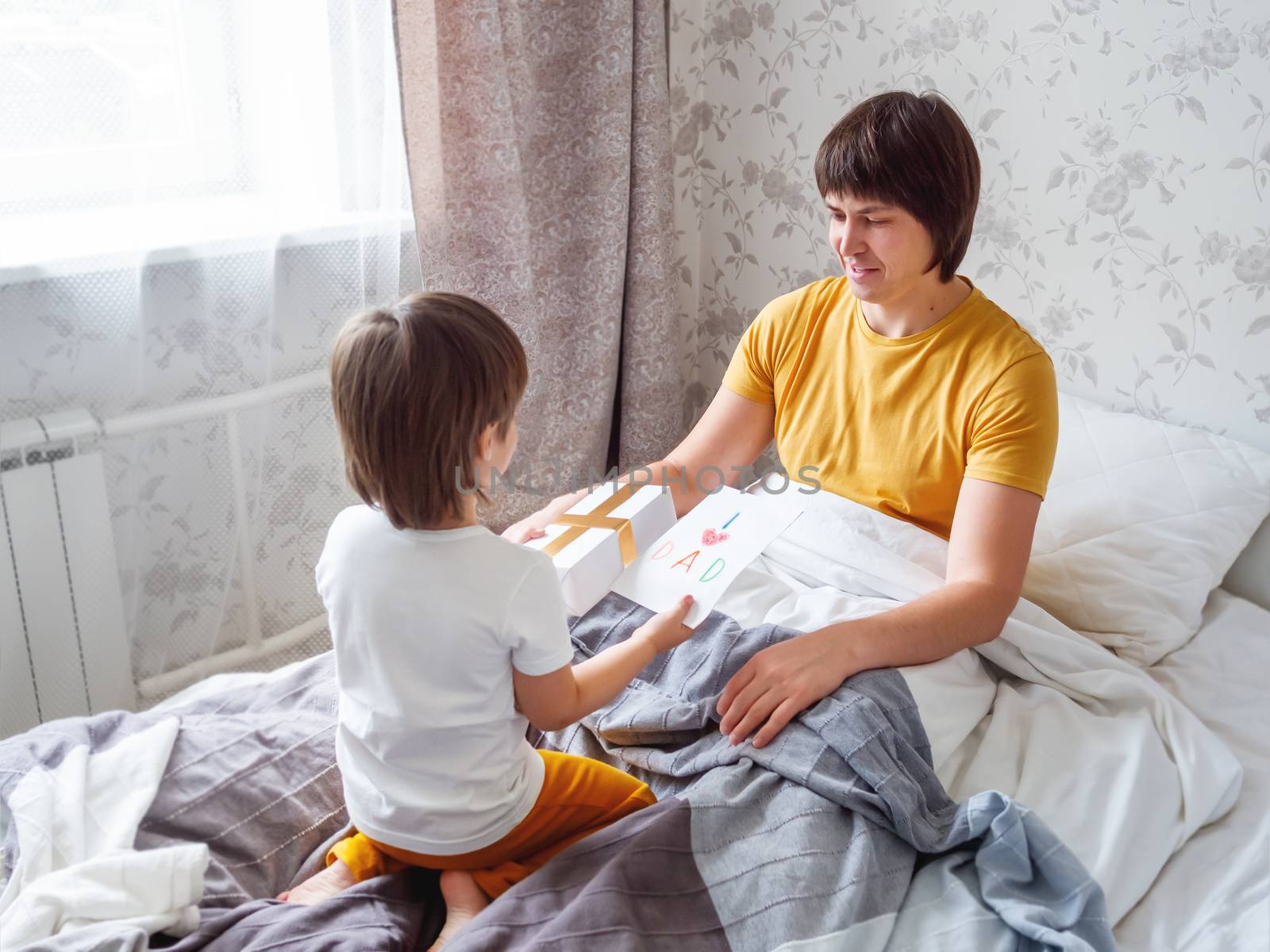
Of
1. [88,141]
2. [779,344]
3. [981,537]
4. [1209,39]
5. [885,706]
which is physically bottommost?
[885,706]

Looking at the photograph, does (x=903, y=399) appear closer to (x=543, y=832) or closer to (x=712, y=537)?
(x=712, y=537)

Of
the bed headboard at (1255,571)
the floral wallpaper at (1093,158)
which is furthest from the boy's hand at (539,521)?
the bed headboard at (1255,571)

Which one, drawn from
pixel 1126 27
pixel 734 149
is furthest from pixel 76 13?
pixel 1126 27

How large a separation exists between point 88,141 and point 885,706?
1.35 m

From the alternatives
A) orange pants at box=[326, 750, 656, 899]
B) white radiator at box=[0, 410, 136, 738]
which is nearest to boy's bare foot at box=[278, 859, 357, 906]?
orange pants at box=[326, 750, 656, 899]

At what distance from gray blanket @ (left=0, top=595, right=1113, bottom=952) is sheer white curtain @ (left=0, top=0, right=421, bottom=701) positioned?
24.5 inches

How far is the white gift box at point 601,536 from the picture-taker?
1.28 m

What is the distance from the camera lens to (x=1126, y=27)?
1.63 metres

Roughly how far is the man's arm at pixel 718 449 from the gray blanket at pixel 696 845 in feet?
1.52

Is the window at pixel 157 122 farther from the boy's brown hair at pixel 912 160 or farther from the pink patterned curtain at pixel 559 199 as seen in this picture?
the boy's brown hair at pixel 912 160

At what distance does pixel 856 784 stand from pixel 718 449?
76 cm

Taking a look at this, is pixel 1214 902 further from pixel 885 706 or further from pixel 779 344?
pixel 779 344

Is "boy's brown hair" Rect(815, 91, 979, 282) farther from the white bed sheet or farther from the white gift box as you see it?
the white bed sheet

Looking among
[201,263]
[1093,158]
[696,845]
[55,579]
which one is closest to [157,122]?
[201,263]
